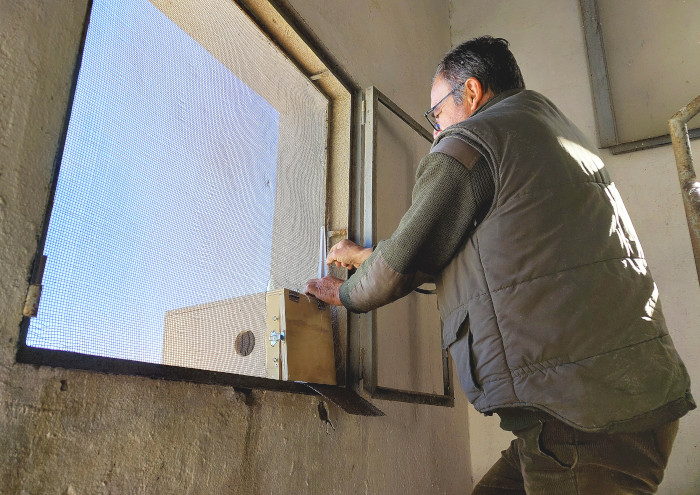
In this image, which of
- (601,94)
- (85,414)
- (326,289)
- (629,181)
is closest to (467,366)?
(326,289)

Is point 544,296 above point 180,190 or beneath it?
beneath

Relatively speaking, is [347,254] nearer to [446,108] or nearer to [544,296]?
[446,108]

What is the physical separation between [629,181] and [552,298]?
2.01m

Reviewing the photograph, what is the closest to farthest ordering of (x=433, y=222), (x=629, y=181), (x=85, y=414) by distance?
(x=85, y=414), (x=433, y=222), (x=629, y=181)

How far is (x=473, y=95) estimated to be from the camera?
1570 mm

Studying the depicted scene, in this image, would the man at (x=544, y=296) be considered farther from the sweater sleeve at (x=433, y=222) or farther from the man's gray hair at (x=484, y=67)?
the man's gray hair at (x=484, y=67)

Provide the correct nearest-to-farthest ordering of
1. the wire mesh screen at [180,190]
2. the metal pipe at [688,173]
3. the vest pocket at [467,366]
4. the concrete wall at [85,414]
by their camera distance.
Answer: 1. the concrete wall at [85,414]
2. the wire mesh screen at [180,190]
3. the vest pocket at [467,366]
4. the metal pipe at [688,173]

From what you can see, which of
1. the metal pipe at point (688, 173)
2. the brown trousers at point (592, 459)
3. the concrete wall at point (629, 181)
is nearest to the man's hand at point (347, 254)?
the brown trousers at point (592, 459)

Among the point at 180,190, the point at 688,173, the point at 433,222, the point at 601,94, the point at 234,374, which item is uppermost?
the point at 601,94

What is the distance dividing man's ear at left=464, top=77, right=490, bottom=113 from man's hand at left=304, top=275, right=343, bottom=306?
65 centimetres

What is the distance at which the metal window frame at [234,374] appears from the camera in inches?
33.6

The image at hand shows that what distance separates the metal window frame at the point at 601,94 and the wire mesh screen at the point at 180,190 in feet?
5.54

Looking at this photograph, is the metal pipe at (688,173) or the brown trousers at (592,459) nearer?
the brown trousers at (592,459)

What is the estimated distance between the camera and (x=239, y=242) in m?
1.57
